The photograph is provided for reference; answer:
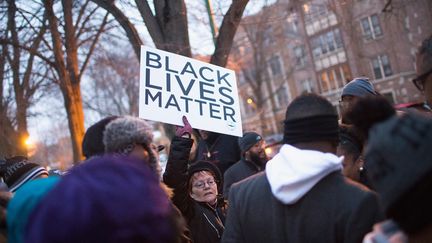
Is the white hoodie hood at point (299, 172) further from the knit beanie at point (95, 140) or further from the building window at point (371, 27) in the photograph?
the building window at point (371, 27)

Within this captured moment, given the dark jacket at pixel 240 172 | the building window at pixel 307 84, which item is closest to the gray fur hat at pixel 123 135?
the dark jacket at pixel 240 172

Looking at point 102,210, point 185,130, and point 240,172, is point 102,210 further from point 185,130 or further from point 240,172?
point 240,172

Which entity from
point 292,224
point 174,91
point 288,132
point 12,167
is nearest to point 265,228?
point 292,224

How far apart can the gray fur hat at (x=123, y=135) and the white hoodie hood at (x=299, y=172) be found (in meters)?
0.79

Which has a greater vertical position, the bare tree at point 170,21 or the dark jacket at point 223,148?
the bare tree at point 170,21

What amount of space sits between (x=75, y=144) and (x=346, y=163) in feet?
32.5

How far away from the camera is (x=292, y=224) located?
2.27 meters

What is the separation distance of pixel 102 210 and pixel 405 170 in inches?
41.2

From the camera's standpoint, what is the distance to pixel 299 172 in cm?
218

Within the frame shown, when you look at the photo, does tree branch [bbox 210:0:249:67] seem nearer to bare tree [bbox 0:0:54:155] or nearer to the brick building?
bare tree [bbox 0:0:54:155]

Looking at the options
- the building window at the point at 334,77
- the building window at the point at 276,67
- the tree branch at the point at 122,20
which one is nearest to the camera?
the tree branch at the point at 122,20

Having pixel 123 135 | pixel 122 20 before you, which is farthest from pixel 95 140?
pixel 122 20

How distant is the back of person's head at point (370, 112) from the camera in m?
1.75

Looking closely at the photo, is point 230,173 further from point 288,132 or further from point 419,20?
point 419,20
